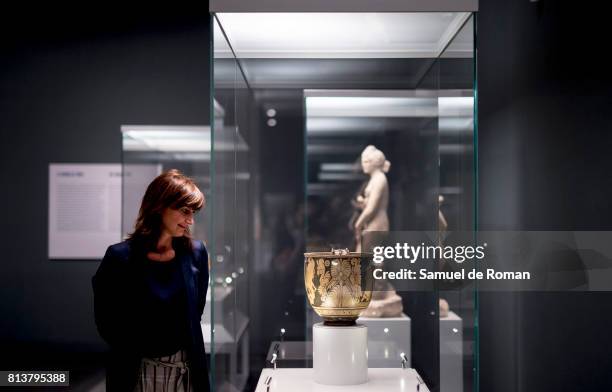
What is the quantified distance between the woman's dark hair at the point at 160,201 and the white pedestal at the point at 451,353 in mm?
1202

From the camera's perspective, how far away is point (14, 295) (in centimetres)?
442

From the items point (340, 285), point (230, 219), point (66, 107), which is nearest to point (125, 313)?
point (230, 219)

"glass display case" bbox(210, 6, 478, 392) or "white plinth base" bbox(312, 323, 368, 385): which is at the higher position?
"glass display case" bbox(210, 6, 478, 392)

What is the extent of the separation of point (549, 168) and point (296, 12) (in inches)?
63.1

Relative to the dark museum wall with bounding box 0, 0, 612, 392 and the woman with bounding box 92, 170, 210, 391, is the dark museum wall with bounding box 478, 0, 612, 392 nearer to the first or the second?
the dark museum wall with bounding box 0, 0, 612, 392

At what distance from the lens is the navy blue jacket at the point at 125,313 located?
217 cm

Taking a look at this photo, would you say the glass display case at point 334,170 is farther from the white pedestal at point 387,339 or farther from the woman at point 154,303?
the woman at point 154,303

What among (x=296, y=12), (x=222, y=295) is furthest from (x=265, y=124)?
(x=222, y=295)

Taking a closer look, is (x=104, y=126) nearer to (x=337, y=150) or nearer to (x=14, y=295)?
(x=14, y=295)

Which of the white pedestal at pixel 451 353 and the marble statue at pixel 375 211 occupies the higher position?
the marble statue at pixel 375 211

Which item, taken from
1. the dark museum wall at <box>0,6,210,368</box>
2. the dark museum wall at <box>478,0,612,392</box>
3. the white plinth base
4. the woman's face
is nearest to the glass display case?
the white plinth base

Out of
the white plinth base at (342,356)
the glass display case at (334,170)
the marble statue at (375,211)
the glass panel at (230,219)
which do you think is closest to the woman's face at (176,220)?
the glass panel at (230,219)

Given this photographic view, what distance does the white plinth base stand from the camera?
248cm

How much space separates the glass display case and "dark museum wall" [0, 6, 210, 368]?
1743 millimetres
